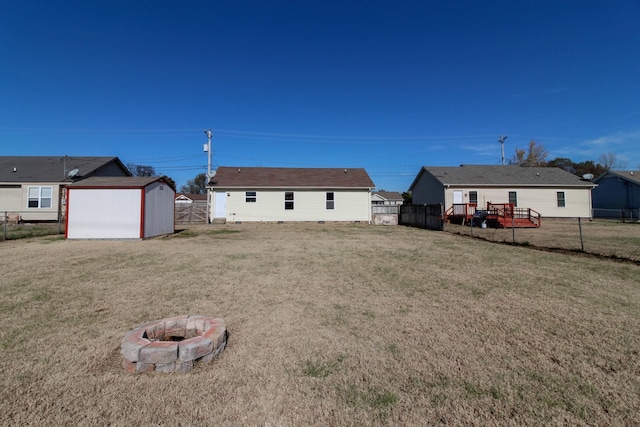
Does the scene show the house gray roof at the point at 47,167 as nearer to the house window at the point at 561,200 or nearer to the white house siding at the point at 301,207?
the white house siding at the point at 301,207

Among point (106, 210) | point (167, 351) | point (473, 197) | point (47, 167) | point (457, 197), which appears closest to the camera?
point (167, 351)

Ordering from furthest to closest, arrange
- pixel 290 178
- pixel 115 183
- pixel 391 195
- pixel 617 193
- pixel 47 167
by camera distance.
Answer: pixel 391 195 < pixel 617 193 < pixel 290 178 < pixel 47 167 < pixel 115 183

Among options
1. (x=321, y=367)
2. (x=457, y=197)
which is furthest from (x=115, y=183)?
(x=457, y=197)

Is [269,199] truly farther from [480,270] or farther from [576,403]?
[576,403]

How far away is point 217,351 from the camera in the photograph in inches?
115

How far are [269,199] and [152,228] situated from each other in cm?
938

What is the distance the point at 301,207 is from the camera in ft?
70.1

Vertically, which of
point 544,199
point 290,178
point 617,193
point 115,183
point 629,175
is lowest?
point 115,183

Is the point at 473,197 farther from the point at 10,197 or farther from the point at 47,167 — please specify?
the point at 10,197

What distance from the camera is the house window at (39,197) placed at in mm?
19672

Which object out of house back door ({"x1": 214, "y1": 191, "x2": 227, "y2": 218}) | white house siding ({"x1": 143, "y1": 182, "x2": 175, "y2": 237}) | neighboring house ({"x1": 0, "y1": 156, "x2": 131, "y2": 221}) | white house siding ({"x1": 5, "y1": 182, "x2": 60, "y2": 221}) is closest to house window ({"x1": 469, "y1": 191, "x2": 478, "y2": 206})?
house back door ({"x1": 214, "y1": 191, "x2": 227, "y2": 218})

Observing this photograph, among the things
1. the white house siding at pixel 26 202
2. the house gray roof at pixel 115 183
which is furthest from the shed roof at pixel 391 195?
the house gray roof at pixel 115 183

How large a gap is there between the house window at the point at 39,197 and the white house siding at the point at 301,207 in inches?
446

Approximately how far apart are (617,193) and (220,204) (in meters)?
35.0
